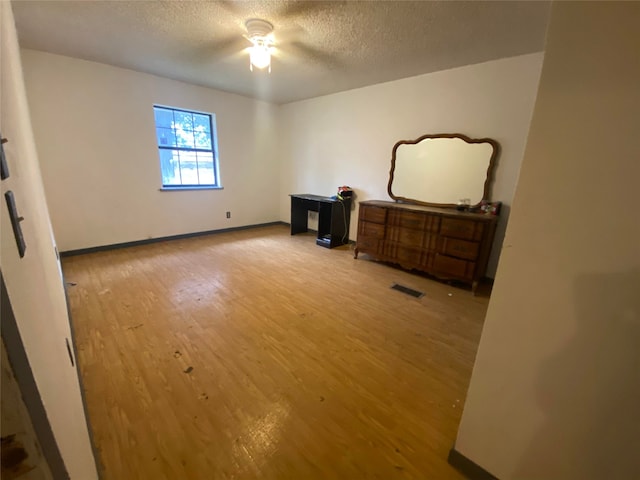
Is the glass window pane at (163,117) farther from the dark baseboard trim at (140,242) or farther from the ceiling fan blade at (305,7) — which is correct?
the ceiling fan blade at (305,7)

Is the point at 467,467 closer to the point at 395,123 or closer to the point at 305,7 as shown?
the point at 305,7

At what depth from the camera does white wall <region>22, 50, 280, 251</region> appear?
3154 mm

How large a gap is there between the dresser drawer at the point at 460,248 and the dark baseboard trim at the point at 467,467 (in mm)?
2045

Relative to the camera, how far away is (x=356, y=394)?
1.60m

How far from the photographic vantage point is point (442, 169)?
3330 millimetres

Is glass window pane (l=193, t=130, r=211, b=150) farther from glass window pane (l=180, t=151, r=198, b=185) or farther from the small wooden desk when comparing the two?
the small wooden desk

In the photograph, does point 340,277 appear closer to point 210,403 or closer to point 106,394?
point 210,403

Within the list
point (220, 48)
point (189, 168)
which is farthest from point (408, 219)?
point (189, 168)

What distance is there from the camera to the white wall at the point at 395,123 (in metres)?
2.79

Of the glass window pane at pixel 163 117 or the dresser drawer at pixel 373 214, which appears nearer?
the dresser drawer at pixel 373 214

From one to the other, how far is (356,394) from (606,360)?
1.15m

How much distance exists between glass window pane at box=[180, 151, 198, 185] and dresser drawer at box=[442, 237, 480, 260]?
3.96 metres

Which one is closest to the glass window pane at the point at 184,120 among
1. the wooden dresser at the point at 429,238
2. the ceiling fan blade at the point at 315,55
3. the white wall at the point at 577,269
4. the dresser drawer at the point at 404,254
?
the ceiling fan blade at the point at 315,55

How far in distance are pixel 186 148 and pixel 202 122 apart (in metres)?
0.52
